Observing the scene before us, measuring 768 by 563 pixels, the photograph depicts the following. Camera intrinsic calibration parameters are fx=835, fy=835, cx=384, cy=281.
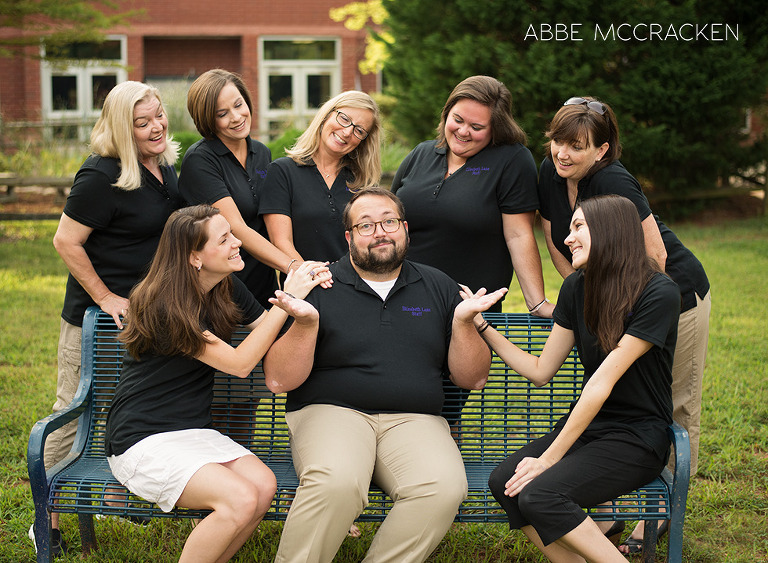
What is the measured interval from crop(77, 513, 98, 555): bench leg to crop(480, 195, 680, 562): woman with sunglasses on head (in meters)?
1.85

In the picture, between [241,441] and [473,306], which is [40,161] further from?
[473,306]

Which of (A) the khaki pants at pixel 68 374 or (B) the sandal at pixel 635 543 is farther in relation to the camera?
(A) the khaki pants at pixel 68 374

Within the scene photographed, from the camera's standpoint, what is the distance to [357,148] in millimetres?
4301

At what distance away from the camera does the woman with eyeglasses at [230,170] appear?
4086mm

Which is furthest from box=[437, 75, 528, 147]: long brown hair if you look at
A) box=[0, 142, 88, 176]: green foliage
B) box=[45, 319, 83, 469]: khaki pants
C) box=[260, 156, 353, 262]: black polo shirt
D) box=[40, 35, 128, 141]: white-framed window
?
box=[40, 35, 128, 141]: white-framed window

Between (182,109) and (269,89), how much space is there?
21.2ft

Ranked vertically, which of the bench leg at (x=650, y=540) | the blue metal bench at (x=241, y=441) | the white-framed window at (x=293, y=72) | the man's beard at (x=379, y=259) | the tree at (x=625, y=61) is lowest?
the bench leg at (x=650, y=540)

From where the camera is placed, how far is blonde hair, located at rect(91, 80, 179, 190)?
12.5ft

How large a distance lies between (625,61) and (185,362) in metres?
10.2

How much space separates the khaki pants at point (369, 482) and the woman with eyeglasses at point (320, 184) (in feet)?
3.36

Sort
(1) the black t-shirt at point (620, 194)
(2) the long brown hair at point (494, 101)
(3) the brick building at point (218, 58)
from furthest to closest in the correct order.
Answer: (3) the brick building at point (218, 58) → (2) the long brown hair at point (494, 101) → (1) the black t-shirt at point (620, 194)

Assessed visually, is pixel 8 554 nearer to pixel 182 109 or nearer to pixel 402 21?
pixel 402 21

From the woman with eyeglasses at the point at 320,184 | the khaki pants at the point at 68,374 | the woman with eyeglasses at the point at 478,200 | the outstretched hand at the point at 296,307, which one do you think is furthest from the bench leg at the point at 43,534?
the woman with eyeglasses at the point at 478,200

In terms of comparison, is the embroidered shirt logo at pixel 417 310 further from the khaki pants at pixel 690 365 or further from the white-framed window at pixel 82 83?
the white-framed window at pixel 82 83
